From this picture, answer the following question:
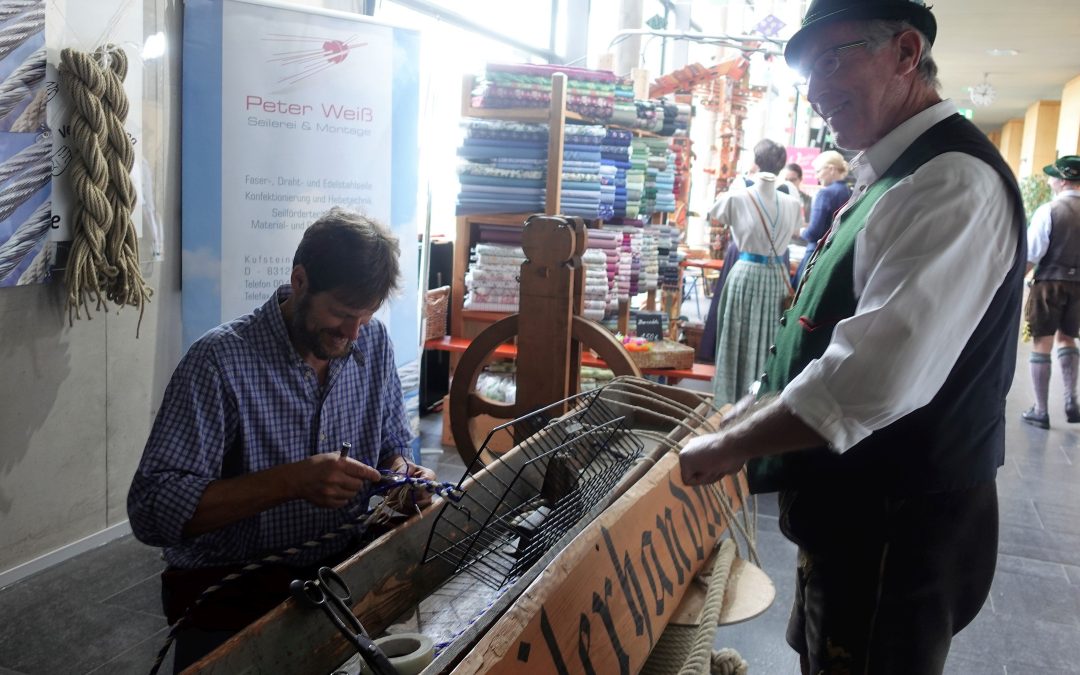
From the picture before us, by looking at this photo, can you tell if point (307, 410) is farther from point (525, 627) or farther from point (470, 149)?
point (470, 149)

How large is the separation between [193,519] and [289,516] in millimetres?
210

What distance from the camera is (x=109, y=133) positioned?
2.93 meters

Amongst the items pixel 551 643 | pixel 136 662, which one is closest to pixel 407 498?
pixel 551 643

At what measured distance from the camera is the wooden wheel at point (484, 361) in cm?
271

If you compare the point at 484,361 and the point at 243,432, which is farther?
the point at 484,361

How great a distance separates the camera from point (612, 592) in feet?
4.93

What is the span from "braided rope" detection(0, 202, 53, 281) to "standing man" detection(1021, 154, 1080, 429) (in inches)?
229

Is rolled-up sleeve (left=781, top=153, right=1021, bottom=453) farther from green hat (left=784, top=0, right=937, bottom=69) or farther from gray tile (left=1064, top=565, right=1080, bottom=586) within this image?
gray tile (left=1064, top=565, right=1080, bottom=586)

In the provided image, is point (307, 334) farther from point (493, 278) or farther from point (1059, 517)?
point (1059, 517)

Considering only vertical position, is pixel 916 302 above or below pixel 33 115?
below

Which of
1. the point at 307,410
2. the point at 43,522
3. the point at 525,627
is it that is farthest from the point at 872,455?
the point at 43,522

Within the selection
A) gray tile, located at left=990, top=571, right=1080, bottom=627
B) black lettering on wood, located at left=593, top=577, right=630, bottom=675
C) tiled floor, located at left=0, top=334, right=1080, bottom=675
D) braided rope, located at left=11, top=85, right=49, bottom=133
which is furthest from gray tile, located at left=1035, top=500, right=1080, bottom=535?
braided rope, located at left=11, top=85, right=49, bottom=133

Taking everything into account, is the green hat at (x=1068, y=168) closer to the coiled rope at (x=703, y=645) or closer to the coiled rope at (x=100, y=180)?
the coiled rope at (x=703, y=645)

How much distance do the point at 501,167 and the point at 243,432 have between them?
10.3 feet
